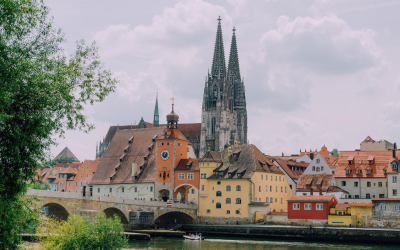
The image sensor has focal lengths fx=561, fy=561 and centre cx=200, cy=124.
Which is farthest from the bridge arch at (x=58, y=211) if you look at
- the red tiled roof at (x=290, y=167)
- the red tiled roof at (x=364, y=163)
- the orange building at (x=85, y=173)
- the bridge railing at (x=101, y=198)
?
the orange building at (x=85, y=173)

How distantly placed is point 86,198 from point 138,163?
29.2m

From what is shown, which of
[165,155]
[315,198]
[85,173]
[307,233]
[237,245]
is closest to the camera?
[237,245]

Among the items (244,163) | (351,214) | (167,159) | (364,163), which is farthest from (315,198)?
(167,159)

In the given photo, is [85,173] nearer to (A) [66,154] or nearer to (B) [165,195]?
(B) [165,195]

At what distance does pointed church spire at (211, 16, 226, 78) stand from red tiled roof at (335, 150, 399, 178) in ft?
238

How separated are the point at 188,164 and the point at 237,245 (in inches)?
1248

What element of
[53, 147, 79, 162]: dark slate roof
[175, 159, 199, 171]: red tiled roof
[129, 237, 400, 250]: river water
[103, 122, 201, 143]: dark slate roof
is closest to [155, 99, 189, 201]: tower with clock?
[175, 159, 199, 171]: red tiled roof

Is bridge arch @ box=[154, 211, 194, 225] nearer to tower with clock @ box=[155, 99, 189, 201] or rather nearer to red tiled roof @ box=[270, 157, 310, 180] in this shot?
tower with clock @ box=[155, 99, 189, 201]

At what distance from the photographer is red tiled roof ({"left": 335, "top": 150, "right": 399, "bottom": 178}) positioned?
8912 cm

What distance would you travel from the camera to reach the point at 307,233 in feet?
237

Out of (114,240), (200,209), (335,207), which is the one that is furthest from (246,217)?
(114,240)

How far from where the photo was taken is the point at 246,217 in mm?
84375

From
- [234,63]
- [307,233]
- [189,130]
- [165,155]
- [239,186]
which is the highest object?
[234,63]

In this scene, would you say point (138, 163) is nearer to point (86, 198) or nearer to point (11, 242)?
point (86, 198)
